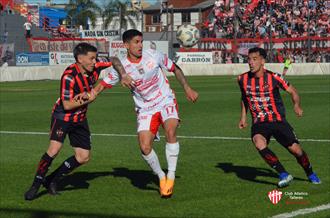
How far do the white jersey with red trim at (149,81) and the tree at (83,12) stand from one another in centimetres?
8378

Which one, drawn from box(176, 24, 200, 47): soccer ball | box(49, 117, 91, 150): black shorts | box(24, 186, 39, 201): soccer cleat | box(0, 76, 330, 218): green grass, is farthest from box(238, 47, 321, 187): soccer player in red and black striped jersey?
box(176, 24, 200, 47): soccer ball

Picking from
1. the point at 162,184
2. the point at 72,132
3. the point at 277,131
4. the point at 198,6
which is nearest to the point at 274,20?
the point at 198,6

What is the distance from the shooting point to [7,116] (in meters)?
23.5

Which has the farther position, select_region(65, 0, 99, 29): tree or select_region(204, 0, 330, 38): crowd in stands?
select_region(65, 0, 99, 29): tree

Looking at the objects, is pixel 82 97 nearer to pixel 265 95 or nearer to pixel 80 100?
pixel 80 100

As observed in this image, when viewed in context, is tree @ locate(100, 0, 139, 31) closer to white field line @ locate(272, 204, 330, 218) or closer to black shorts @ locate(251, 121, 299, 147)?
black shorts @ locate(251, 121, 299, 147)

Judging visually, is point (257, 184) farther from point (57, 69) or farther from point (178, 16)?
point (178, 16)

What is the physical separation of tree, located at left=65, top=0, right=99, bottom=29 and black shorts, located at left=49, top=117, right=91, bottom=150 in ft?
274

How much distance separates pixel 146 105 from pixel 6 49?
4369cm

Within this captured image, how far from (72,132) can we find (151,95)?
1.16 meters

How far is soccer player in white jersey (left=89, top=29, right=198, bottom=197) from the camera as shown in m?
9.91

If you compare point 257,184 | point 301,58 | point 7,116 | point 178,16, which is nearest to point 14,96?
point 7,116

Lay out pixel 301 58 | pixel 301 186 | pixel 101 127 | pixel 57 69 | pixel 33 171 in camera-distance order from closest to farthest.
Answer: pixel 301 186 < pixel 33 171 < pixel 101 127 < pixel 57 69 < pixel 301 58

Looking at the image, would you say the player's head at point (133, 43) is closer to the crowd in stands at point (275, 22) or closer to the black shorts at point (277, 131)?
the black shorts at point (277, 131)
